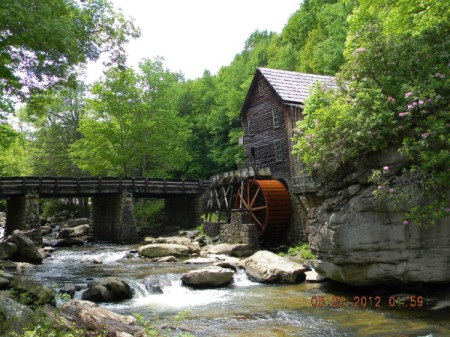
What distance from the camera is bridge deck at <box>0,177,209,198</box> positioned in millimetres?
22022

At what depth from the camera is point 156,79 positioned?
31453 millimetres

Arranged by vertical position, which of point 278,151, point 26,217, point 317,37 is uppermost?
point 317,37

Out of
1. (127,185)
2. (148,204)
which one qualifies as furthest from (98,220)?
(148,204)

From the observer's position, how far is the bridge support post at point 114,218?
953 inches

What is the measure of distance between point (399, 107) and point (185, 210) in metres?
23.4

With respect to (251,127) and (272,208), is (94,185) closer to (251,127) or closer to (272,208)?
(251,127)

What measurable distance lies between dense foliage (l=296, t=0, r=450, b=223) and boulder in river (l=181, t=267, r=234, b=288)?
359cm

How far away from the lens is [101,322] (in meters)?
5.56

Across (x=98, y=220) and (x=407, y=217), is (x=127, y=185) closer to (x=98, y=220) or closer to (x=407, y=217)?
(x=98, y=220)

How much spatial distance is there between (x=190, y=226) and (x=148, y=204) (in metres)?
10.5

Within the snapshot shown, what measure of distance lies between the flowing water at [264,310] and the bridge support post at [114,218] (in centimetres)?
1168

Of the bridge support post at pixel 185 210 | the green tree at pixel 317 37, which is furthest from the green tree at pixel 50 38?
the bridge support post at pixel 185 210
